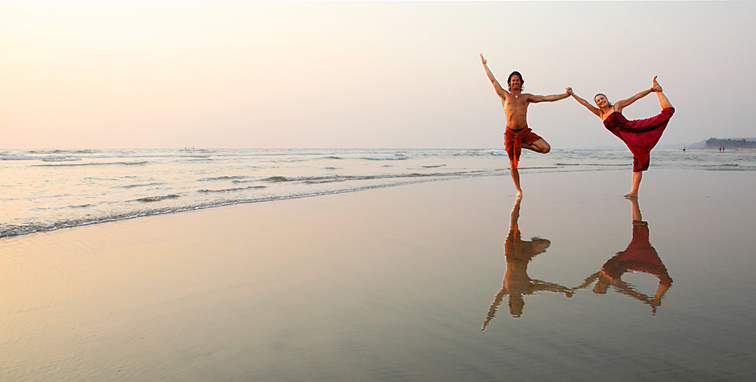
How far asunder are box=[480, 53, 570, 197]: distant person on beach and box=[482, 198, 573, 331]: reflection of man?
367cm

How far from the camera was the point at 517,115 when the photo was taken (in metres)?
7.83

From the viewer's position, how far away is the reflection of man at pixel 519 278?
2.53 meters

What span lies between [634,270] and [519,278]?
3.07ft

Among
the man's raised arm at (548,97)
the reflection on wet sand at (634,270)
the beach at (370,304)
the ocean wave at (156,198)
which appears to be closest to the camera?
the beach at (370,304)

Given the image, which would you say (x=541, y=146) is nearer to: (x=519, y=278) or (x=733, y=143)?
(x=519, y=278)

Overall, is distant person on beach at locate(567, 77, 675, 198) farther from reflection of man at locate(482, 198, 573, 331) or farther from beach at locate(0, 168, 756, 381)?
reflection of man at locate(482, 198, 573, 331)

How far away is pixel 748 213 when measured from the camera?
5652 mm

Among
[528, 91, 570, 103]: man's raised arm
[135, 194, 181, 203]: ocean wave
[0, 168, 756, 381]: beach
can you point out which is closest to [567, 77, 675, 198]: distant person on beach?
[528, 91, 570, 103]: man's raised arm

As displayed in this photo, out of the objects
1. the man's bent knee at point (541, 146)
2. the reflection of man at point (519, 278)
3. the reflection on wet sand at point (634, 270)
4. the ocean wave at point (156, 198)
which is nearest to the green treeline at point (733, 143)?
the man's bent knee at point (541, 146)

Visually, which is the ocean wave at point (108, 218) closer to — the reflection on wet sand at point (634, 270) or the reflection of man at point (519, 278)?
the reflection of man at point (519, 278)

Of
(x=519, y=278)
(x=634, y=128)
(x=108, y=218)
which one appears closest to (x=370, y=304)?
(x=519, y=278)

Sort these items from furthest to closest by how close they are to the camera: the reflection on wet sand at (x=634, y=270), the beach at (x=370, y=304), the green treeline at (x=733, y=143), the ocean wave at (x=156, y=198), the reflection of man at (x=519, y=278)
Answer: the green treeline at (x=733, y=143) → the ocean wave at (x=156, y=198) → the reflection on wet sand at (x=634, y=270) → the reflection of man at (x=519, y=278) → the beach at (x=370, y=304)

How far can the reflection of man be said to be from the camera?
253cm

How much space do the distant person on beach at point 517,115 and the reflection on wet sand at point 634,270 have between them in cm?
381
